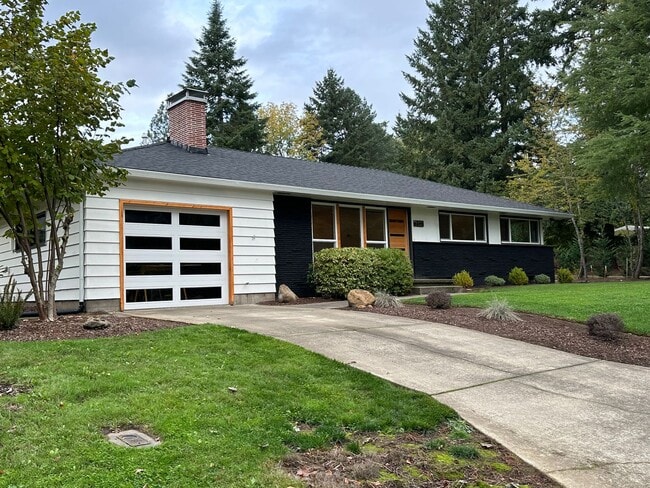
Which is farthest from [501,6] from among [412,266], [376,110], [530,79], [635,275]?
[412,266]

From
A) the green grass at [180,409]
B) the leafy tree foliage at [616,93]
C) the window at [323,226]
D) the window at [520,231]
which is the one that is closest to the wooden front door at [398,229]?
the window at [323,226]

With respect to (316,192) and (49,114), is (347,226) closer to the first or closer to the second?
(316,192)

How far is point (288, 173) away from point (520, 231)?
9.66 metres

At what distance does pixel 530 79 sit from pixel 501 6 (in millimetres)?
4948

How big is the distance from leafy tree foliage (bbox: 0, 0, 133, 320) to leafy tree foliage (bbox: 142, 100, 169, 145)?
45.8 metres

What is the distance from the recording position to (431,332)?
24.4ft

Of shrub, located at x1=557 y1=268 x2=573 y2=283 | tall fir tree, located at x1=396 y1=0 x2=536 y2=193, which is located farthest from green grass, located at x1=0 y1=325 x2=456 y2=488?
tall fir tree, located at x1=396 y1=0 x2=536 y2=193

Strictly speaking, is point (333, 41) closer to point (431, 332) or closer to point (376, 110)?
point (431, 332)

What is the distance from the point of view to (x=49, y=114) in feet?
23.0

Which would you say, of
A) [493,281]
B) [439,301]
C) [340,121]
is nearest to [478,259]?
[493,281]

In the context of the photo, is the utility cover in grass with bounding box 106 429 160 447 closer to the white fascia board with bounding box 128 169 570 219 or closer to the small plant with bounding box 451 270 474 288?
the white fascia board with bounding box 128 169 570 219

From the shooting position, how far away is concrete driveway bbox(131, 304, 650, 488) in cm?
352

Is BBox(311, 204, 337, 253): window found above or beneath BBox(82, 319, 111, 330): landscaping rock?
above

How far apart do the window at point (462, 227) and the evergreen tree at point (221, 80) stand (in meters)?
18.4
